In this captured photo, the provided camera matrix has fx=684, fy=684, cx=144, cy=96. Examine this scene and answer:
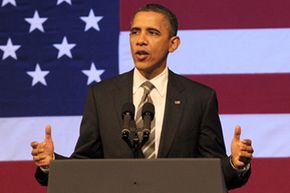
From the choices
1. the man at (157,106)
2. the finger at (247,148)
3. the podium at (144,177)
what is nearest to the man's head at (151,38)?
the man at (157,106)

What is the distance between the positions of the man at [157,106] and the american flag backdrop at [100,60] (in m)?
0.94

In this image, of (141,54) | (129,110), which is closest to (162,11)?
(141,54)

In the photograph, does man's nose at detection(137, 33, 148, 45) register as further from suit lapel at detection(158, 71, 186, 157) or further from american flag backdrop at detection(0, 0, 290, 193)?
american flag backdrop at detection(0, 0, 290, 193)

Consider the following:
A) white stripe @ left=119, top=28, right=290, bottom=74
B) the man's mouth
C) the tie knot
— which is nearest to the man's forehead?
the man's mouth

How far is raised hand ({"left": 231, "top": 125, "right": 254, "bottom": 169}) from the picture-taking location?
200cm

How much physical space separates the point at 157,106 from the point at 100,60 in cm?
109

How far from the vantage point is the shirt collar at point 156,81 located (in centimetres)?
242

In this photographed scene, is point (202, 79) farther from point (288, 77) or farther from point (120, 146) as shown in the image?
point (120, 146)

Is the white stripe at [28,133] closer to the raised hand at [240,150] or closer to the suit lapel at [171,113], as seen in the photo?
the suit lapel at [171,113]

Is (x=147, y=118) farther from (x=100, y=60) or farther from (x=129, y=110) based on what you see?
(x=100, y=60)

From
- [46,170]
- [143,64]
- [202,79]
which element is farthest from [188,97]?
[202,79]

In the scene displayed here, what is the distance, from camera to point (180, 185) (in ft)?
5.84

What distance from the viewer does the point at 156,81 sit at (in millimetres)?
2443

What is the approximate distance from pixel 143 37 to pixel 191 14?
3.79ft
